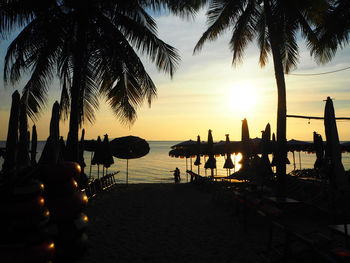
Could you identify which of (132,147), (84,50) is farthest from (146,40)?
(132,147)

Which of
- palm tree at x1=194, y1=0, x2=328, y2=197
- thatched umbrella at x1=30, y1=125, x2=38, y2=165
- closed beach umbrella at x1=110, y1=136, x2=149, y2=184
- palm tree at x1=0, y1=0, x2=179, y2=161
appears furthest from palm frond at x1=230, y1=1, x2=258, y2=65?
thatched umbrella at x1=30, y1=125, x2=38, y2=165

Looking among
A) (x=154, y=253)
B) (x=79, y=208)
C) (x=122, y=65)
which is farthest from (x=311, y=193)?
(x=79, y=208)

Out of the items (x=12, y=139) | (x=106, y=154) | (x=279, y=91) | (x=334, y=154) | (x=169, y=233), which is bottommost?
(x=169, y=233)

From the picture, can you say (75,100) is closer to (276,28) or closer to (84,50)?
(84,50)

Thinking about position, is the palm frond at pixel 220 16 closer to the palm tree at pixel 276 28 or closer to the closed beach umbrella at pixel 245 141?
the palm tree at pixel 276 28

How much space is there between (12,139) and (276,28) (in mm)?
10508

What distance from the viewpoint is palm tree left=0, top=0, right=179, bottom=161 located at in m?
8.95

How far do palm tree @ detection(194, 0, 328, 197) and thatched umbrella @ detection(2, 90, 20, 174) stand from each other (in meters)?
8.68

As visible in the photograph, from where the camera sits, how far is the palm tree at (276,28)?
10.4m

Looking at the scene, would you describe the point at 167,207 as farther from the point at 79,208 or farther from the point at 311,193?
the point at 79,208

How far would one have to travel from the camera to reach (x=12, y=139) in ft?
12.2

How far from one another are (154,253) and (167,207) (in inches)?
196

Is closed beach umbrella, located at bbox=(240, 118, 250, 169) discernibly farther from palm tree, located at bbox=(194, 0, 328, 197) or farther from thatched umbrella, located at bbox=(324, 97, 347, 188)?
thatched umbrella, located at bbox=(324, 97, 347, 188)

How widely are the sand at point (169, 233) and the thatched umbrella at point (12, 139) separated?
101 inches
